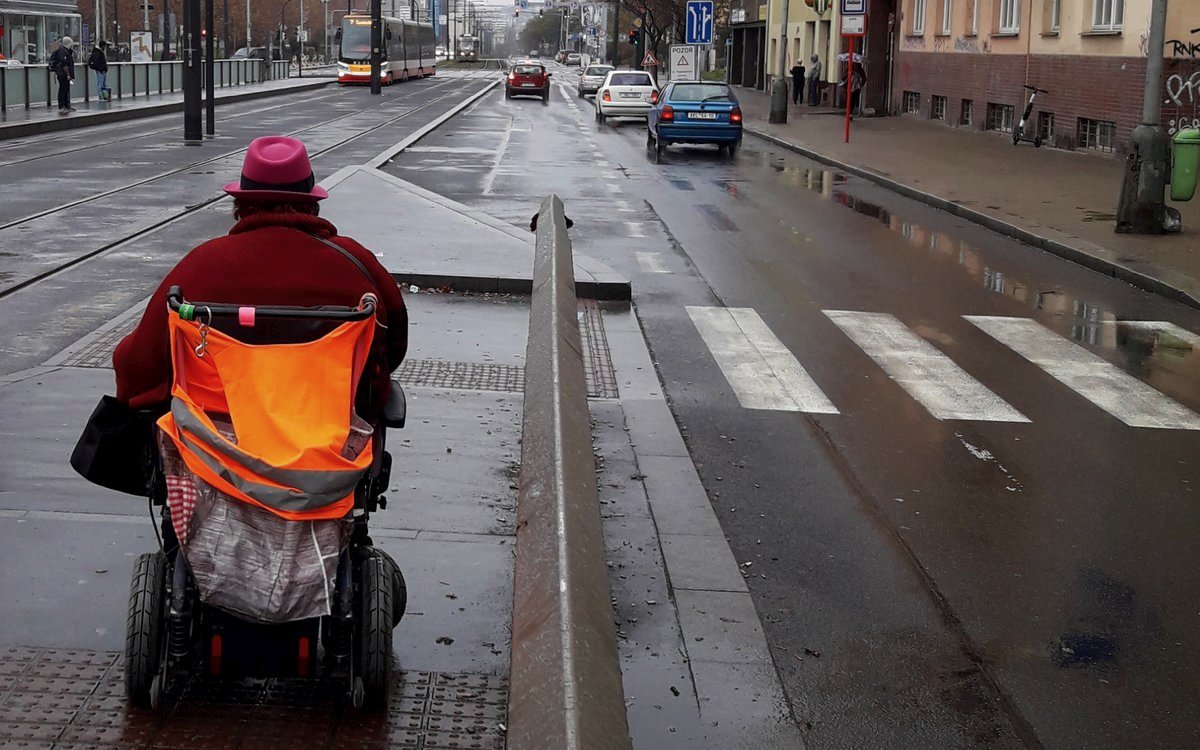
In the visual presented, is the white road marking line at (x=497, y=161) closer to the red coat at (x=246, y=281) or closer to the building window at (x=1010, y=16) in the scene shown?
the building window at (x=1010, y=16)

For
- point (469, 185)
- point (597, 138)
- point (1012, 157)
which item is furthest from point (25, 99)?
point (1012, 157)

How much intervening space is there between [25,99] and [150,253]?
2630 centimetres

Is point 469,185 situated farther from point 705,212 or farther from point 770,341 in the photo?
point 770,341

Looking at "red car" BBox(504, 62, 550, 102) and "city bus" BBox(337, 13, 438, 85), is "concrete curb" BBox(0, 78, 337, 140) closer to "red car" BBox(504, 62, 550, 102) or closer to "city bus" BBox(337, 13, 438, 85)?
"red car" BBox(504, 62, 550, 102)

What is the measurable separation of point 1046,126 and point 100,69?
25808mm

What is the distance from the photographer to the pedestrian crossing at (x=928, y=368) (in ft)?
28.3

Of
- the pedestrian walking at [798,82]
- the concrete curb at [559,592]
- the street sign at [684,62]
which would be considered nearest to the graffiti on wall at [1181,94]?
the concrete curb at [559,592]

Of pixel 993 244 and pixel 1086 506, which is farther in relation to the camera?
pixel 993 244

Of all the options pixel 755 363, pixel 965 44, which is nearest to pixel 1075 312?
pixel 755 363

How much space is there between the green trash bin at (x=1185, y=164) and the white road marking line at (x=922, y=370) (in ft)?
20.1

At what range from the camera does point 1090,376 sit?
970 centimetres

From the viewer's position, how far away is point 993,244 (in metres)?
16.7

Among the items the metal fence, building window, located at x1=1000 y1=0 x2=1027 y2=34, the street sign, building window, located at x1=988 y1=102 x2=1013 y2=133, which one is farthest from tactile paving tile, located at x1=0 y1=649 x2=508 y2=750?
the street sign

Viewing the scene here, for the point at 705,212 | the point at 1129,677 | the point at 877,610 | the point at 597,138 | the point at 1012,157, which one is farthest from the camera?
the point at 597,138
